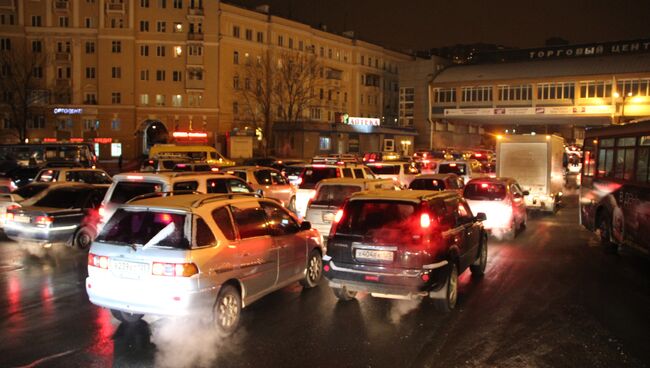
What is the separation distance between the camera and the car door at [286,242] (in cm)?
805

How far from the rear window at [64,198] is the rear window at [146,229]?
21.3 feet

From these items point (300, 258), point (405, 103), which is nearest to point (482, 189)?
point (300, 258)

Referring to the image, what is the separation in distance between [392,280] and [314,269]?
2121mm

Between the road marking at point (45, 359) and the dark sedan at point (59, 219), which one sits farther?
the dark sedan at point (59, 219)

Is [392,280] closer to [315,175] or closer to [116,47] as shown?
[315,175]

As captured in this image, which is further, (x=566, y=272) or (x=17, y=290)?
(x=566, y=272)

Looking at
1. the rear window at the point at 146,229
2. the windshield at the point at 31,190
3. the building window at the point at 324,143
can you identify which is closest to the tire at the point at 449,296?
the rear window at the point at 146,229

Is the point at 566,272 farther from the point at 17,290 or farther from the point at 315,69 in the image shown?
the point at 315,69

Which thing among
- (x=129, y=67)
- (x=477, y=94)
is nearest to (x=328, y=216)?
(x=129, y=67)

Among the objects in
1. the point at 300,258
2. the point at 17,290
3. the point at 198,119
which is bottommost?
the point at 17,290

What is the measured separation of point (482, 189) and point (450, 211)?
789cm

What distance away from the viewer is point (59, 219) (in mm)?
12086

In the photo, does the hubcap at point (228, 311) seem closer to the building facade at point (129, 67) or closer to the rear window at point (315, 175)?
the rear window at point (315, 175)

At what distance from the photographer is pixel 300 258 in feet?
28.3
